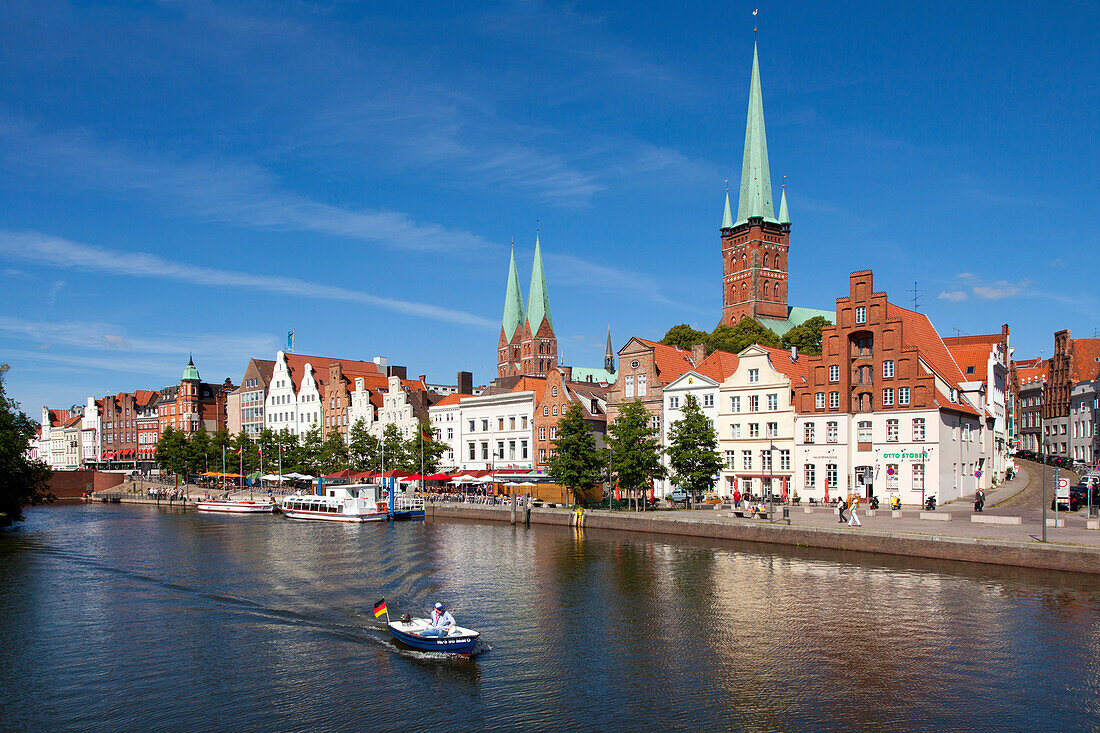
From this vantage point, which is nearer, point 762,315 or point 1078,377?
point 1078,377

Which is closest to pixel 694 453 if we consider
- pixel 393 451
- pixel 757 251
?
pixel 393 451

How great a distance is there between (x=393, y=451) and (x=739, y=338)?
178ft

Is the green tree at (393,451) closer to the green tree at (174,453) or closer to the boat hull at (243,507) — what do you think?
the boat hull at (243,507)

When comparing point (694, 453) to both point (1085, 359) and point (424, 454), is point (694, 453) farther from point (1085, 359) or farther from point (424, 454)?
point (1085, 359)

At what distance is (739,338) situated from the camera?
131m

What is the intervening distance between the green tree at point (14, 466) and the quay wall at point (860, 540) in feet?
161

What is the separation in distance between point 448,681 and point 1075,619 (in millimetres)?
26874

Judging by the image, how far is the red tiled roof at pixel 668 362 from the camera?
93438 millimetres

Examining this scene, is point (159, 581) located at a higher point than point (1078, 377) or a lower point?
lower

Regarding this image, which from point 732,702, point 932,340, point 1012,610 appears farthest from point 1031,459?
point 732,702

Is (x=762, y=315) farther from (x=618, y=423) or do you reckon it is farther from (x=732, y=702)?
(x=732, y=702)

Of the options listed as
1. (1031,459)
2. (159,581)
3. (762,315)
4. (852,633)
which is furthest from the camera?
(762,315)

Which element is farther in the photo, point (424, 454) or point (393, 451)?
point (393, 451)

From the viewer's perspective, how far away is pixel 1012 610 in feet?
127
